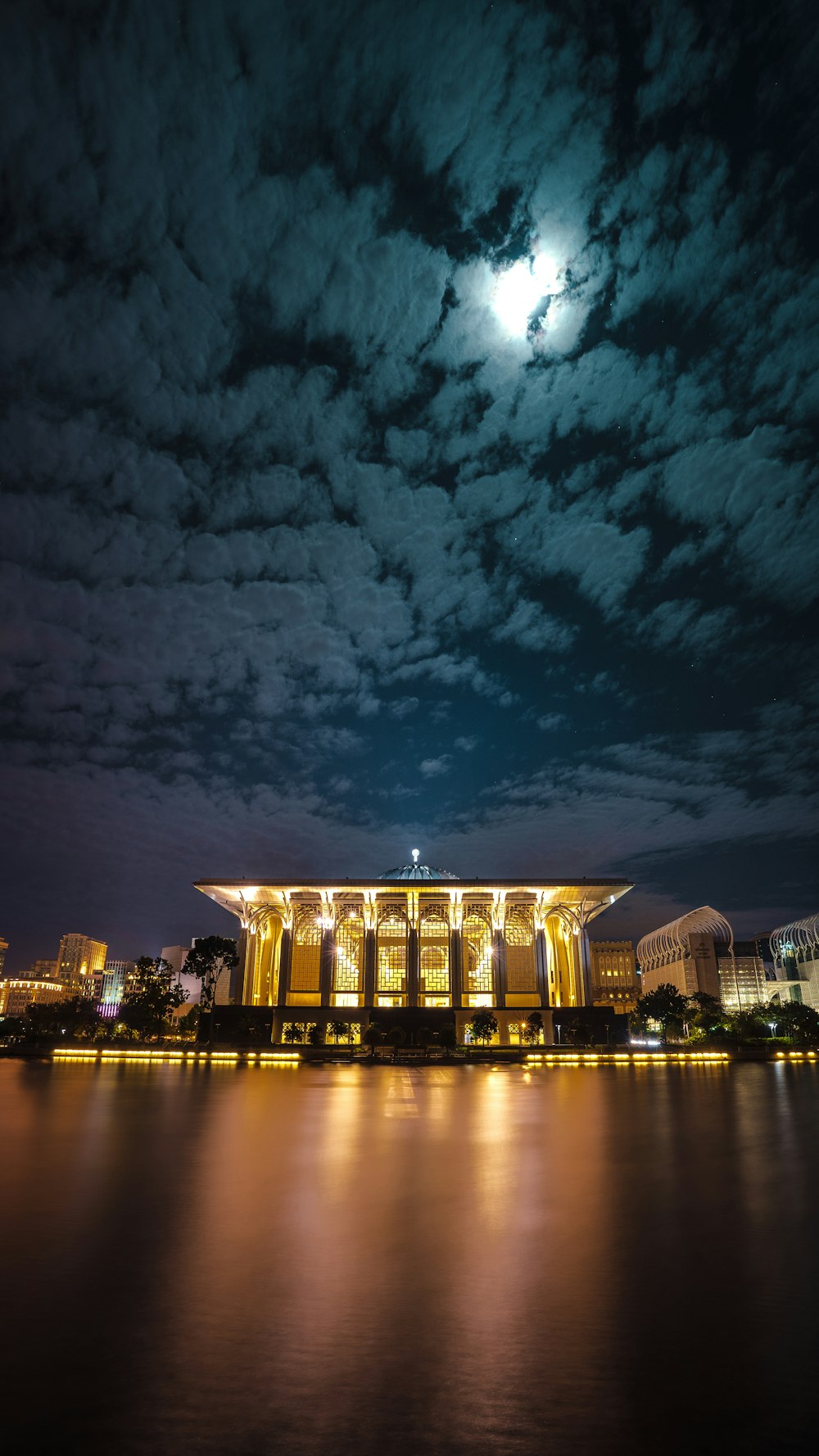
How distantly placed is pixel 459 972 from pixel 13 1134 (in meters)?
72.9

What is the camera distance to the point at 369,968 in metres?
83.2

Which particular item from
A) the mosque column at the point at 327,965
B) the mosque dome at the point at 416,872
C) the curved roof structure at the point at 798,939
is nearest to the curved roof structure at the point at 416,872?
the mosque dome at the point at 416,872

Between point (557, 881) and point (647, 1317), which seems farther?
point (557, 881)

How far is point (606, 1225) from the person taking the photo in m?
7.95

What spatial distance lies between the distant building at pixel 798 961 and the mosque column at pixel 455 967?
71.3m

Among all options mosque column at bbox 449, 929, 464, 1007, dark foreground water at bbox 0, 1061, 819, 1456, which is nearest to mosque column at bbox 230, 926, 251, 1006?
mosque column at bbox 449, 929, 464, 1007

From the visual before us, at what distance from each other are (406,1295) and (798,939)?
470 ft

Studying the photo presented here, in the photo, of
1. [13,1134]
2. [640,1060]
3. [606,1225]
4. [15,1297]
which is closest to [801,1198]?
[606,1225]

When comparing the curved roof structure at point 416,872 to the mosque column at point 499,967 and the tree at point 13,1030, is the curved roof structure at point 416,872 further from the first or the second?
the tree at point 13,1030

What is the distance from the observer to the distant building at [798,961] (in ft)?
405

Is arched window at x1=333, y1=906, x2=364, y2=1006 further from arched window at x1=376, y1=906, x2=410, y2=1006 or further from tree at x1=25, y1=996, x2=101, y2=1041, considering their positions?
tree at x1=25, y1=996, x2=101, y2=1041

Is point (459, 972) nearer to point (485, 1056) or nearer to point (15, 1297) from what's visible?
point (485, 1056)

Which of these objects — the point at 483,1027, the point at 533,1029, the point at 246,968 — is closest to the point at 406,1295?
the point at 483,1027

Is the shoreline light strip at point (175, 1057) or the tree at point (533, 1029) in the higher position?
the tree at point (533, 1029)
